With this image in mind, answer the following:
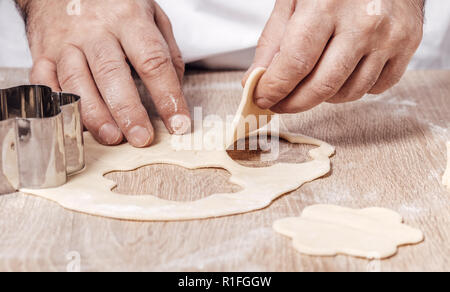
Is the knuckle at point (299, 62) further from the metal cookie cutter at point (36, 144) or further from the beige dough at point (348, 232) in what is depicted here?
the metal cookie cutter at point (36, 144)

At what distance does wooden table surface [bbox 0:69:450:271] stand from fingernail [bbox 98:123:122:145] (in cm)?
13

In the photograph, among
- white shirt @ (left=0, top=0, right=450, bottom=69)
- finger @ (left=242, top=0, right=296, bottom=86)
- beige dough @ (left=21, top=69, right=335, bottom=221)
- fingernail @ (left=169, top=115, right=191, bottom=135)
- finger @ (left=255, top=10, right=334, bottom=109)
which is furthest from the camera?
white shirt @ (left=0, top=0, right=450, bottom=69)

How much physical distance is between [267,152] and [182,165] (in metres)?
0.19

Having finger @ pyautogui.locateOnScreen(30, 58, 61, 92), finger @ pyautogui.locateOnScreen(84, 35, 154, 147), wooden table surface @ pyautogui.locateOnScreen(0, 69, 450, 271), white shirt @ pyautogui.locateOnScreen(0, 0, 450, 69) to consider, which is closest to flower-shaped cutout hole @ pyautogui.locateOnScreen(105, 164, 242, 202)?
wooden table surface @ pyautogui.locateOnScreen(0, 69, 450, 271)

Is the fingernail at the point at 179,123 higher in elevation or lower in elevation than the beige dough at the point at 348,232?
lower

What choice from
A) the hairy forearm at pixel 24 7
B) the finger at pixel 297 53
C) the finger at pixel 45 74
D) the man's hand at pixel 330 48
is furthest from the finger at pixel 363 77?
the hairy forearm at pixel 24 7

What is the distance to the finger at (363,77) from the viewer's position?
41.7 inches

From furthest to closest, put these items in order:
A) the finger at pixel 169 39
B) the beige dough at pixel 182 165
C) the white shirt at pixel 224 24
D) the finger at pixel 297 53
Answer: the white shirt at pixel 224 24 < the finger at pixel 169 39 < the finger at pixel 297 53 < the beige dough at pixel 182 165

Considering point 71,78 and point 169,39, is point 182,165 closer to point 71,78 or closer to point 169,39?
point 71,78

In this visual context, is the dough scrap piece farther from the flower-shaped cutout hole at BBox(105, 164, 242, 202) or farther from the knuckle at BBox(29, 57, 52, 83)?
the knuckle at BBox(29, 57, 52, 83)

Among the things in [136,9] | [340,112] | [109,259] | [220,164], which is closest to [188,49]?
[136,9]

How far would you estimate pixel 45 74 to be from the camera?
128 centimetres

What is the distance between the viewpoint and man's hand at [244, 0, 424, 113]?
99cm

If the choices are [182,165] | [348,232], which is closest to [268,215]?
[348,232]
